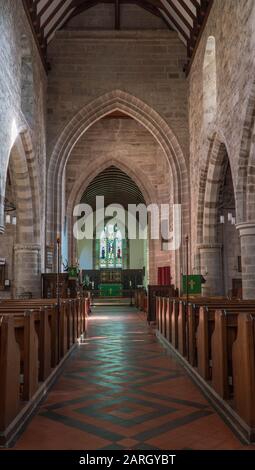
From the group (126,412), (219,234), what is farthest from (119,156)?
(126,412)

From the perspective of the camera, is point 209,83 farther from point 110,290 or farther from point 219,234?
point 110,290

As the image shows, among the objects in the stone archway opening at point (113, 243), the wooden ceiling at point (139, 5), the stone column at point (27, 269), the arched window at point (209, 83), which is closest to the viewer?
the arched window at point (209, 83)

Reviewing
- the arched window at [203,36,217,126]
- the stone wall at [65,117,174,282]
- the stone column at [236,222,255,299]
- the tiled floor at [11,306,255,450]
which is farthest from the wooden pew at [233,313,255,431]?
the stone wall at [65,117,174,282]

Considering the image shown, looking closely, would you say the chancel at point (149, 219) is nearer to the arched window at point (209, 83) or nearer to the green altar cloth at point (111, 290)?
the arched window at point (209, 83)

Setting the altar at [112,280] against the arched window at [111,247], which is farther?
the arched window at [111,247]

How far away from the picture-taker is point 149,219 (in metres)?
19.8

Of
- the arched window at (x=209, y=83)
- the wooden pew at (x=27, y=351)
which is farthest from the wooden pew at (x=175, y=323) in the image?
the arched window at (x=209, y=83)

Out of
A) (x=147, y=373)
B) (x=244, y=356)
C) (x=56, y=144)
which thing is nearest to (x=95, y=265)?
(x=56, y=144)

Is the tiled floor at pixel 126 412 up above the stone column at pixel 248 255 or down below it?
below

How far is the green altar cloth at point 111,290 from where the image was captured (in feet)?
93.4

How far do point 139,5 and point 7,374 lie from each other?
50.5 feet

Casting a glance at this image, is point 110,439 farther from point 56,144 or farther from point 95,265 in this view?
point 95,265

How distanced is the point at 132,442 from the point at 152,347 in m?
4.63

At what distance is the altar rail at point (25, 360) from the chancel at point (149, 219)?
0.6 inches
